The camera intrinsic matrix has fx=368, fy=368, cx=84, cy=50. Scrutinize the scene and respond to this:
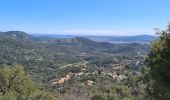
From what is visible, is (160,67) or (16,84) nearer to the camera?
(160,67)

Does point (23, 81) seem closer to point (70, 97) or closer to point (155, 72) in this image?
point (70, 97)

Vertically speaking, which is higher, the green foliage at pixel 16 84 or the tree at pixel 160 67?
the tree at pixel 160 67

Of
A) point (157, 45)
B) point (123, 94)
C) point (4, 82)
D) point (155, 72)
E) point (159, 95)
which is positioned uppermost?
point (157, 45)

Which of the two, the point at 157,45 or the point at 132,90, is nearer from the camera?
the point at 157,45

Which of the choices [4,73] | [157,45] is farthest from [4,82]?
[157,45]

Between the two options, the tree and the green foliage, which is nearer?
the tree

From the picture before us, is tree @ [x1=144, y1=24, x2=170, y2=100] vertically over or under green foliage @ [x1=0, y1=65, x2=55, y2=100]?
over

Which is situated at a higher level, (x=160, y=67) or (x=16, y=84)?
(x=160, y=67)

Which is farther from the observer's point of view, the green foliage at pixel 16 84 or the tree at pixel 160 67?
the green foliage at pixel 16 84
